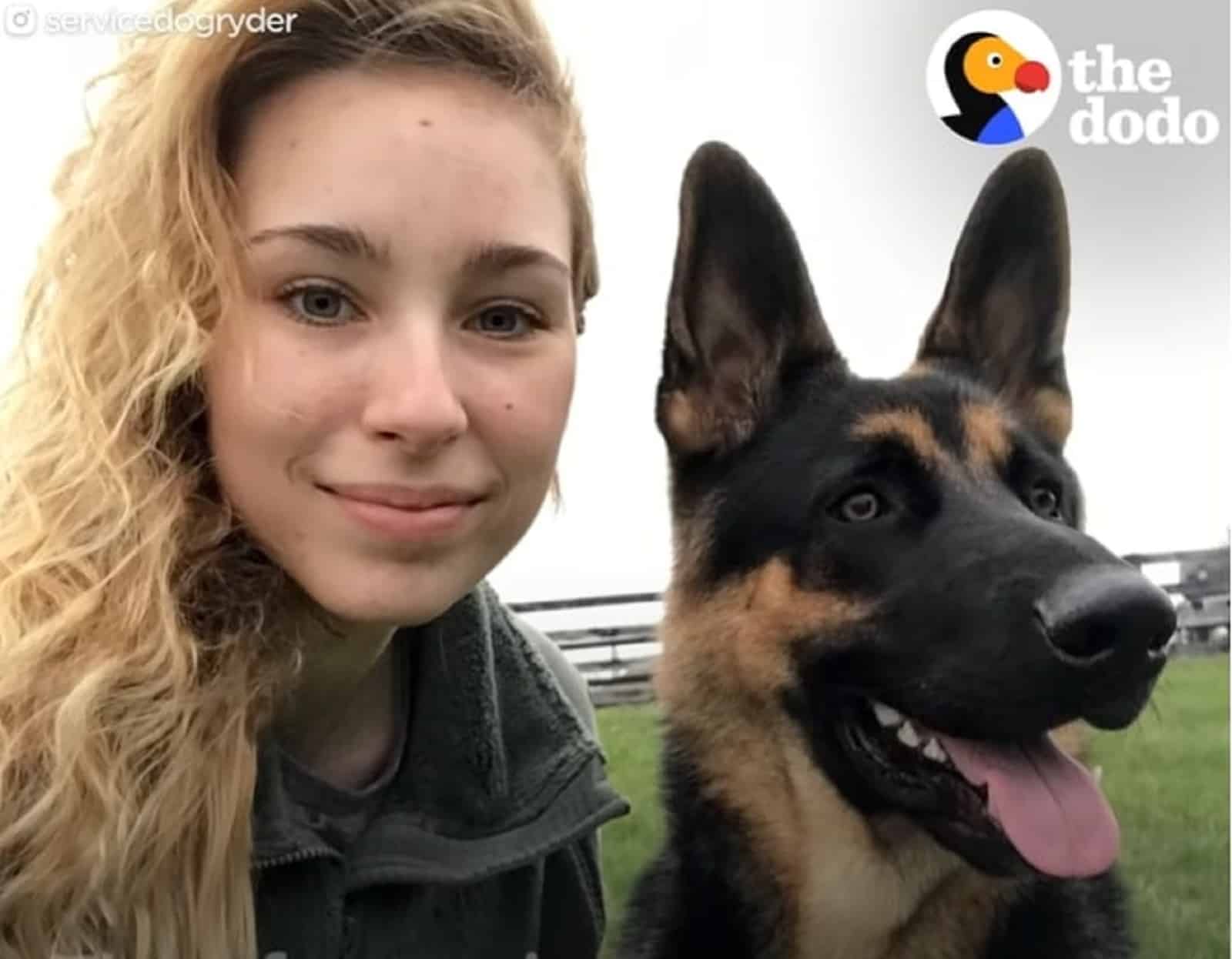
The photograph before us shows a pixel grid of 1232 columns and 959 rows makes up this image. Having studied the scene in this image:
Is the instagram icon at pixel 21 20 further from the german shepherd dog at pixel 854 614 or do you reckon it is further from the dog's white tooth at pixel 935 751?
the dog's white tooth at pixel 935 751

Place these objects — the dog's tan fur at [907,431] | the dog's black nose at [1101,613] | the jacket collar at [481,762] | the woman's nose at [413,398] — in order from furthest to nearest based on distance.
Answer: the dog's tan fur at [907,431] < the jacket collar at [481,762] < the dog's black nose at [1101,613] < the woman's nose at [413,398]

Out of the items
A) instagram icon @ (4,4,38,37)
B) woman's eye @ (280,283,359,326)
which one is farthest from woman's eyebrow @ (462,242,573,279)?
instagram icon @ (4,4,38,37)

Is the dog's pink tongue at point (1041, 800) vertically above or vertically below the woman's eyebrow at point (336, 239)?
below

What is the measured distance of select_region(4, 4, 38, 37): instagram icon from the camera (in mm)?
1279

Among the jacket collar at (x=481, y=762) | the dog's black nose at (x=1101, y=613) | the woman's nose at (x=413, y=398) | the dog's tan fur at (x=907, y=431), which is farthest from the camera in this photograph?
the dog's tan fur at (x=907, y=431)

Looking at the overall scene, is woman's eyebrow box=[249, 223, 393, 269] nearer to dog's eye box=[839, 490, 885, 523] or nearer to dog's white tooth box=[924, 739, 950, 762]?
dog's eye box=[839, 490, 885, 523]

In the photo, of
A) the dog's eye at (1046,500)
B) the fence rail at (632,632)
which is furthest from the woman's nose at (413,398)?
the dog's eye at (1046,500)

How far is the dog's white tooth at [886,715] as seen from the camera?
1386 mm

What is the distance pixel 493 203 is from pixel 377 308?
0.45 ft

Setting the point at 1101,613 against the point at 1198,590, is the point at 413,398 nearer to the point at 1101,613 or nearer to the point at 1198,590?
the point at 1101,613

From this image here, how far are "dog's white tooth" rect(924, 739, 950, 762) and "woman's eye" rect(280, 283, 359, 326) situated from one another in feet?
2.40

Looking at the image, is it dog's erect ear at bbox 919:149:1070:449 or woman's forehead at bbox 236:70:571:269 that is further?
dog's erect ear at bbox 919:149:1070:449

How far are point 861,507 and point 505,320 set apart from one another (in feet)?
1.51

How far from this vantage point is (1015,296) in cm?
152
